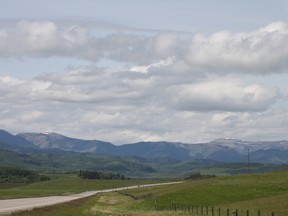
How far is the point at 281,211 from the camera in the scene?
68750mm

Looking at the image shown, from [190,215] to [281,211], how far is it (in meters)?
11.4

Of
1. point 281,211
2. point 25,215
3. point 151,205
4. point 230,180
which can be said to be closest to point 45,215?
point 25,215

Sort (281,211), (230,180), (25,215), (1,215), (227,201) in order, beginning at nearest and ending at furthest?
(25,215), (1,215), (281,211), (227,201), (230,180)

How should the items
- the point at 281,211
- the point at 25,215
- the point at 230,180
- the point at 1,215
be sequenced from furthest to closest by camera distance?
the point at 230,180, the point at 281,211, the point at 1,215, the point at 25,215

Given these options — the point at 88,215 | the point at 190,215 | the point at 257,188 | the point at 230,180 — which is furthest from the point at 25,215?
the point at 230,180

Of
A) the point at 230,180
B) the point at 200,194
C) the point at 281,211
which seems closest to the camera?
the point at 281,211

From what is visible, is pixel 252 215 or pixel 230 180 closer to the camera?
pixel 252 215

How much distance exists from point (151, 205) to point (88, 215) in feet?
130

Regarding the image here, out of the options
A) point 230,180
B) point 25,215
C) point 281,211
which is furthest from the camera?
point 230,180

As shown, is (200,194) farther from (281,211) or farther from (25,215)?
(25,215)

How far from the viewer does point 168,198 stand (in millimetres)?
117688

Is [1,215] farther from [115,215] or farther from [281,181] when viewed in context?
[281,181]

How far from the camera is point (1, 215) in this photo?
63250 millimetres

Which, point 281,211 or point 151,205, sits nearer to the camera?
point 281,211
